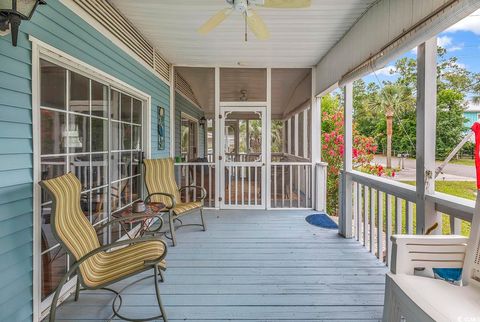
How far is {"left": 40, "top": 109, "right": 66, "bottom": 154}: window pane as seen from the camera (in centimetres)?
200

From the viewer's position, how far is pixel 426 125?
80.7 inches

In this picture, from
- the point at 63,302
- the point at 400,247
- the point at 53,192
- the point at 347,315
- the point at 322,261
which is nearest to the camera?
the point at 400,247

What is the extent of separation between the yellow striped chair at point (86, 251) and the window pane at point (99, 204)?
2.30 feet

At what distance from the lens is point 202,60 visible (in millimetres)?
4820

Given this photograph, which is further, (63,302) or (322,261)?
(322,261)

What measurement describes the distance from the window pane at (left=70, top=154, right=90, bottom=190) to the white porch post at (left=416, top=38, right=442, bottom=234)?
2.90m

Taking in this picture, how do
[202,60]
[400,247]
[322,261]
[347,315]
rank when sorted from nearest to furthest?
[400,247], [347,315], [322,261], [202,60]

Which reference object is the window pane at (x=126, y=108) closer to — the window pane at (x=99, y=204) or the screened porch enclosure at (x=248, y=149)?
the window pane at (x=99, y=204)

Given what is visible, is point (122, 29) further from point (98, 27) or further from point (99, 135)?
point (99, 135)

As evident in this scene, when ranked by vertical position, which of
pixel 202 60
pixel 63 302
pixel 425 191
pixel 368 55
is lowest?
pixel 63 302

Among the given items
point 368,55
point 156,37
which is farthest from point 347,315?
point 156,37

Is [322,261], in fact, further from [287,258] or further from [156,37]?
[156,37]

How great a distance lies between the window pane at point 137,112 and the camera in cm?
379

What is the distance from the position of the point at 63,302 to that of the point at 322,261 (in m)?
2.40
